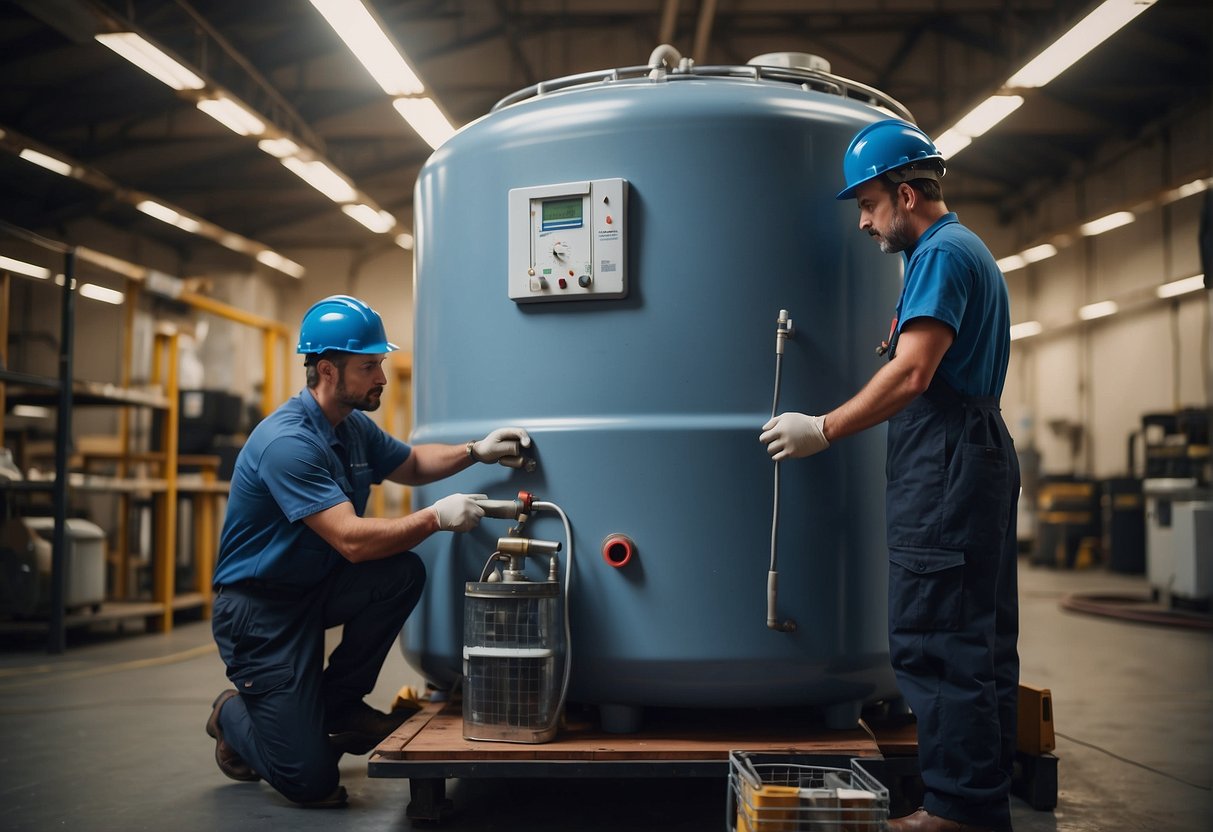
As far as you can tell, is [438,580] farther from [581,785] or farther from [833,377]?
[833,377]

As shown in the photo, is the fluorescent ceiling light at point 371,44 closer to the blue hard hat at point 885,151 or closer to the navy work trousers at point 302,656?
the navy work trousers at point 302,656

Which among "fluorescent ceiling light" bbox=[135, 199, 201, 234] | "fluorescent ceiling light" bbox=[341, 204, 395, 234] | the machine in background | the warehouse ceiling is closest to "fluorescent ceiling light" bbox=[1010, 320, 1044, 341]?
the warehouse ceiling

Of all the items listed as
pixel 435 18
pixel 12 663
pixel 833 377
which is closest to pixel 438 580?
pixel 833 377

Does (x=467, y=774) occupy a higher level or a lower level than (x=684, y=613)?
lower

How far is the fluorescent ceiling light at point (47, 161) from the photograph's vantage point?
30.6 ft

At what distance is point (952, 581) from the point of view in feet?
7.22

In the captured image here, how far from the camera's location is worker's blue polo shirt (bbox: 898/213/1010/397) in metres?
2.23

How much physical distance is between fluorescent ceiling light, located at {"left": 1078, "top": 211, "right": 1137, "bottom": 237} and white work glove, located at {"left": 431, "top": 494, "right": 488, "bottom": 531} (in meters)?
10.8

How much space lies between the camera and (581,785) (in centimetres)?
288

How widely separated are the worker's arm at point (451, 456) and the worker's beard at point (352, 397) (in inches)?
7.3

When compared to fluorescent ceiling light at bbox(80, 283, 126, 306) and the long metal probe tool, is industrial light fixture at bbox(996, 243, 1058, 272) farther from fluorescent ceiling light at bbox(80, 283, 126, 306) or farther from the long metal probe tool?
fluorescent ceiling light at bbox(80, 283, 126, 306)

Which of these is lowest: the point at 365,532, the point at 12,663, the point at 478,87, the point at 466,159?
the point at 12,663

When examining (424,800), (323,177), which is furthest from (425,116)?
(424,800)

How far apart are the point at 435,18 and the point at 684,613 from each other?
30.0 feet
